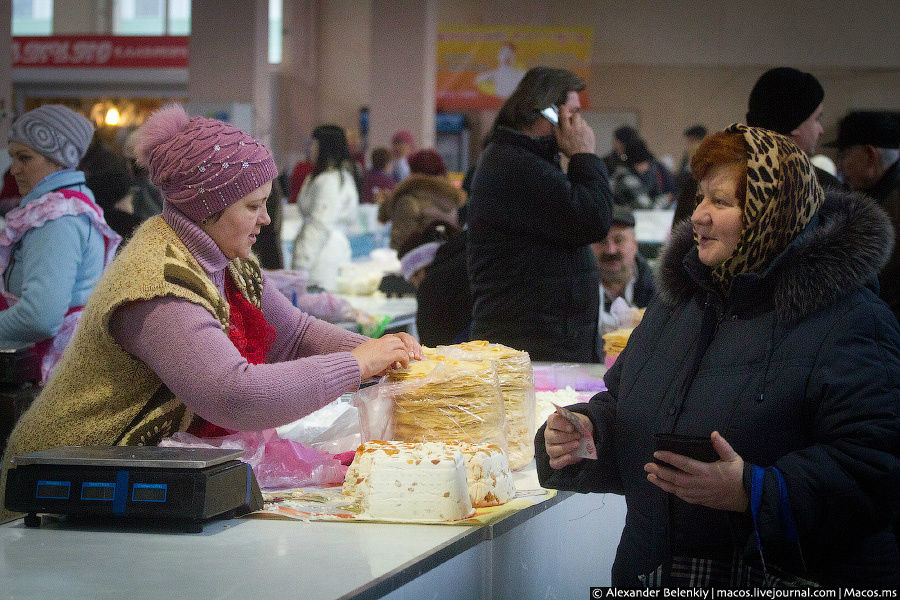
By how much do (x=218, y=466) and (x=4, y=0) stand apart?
863 cm

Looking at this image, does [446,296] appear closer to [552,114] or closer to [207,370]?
[552,114]

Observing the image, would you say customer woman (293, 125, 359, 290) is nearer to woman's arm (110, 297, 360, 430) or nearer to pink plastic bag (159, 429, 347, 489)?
pink plastic bag (159, 429, 347, 489)

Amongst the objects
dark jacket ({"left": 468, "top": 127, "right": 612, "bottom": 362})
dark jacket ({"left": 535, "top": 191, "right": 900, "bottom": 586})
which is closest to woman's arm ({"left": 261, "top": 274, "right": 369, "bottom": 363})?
dark jacket ({"left": 535, "top": 191, "right": 900, "bottom": 586})

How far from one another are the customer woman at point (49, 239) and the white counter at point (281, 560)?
1.59 m

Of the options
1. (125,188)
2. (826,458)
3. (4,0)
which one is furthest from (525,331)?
(4,0)

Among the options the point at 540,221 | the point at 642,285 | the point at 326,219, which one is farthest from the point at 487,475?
the point at 326,219

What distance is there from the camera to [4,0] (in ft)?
30.4

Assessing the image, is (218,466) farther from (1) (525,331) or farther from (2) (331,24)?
(2) (331,24)

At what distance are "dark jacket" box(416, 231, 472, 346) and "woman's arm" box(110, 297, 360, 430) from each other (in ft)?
7.71

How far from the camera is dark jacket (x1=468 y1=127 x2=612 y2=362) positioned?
141 inches

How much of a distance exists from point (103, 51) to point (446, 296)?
57.3 feet

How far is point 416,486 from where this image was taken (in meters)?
2.06

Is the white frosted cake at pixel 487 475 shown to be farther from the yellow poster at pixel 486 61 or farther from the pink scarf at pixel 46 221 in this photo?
the yellow poster at pixel 486 61

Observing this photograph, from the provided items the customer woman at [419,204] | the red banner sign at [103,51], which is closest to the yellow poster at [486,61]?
the red banner sign at [103,51]
